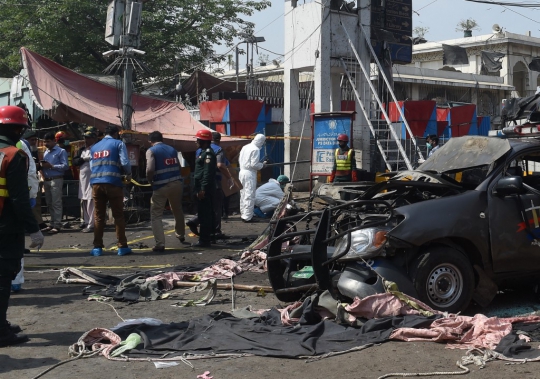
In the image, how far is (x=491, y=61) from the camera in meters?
38.3

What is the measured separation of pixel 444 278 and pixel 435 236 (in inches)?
16.8

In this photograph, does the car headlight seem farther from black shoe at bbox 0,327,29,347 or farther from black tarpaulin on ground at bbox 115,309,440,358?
black shoe at bbox 0,327,29,347

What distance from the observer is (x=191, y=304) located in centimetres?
736

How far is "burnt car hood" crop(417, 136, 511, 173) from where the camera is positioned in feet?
23.5

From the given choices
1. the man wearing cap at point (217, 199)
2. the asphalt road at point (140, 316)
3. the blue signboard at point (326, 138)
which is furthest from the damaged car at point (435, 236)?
the blue signboard at point (326, 138)

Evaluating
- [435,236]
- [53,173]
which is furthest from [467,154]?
[53,173]

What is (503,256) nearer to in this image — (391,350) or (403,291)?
(403,291)

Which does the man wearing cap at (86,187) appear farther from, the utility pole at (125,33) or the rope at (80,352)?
the rope at (80,352)

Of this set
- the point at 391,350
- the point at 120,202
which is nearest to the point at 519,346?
the point at 391,350

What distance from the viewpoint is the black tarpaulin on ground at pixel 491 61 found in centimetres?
3812

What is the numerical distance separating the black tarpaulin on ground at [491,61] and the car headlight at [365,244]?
34.2 m

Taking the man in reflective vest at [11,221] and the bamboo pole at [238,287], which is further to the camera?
the bamboo pole at [238,287]

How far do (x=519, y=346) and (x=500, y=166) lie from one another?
7.44 feet

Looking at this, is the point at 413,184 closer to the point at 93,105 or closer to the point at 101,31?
the point at 93,105
